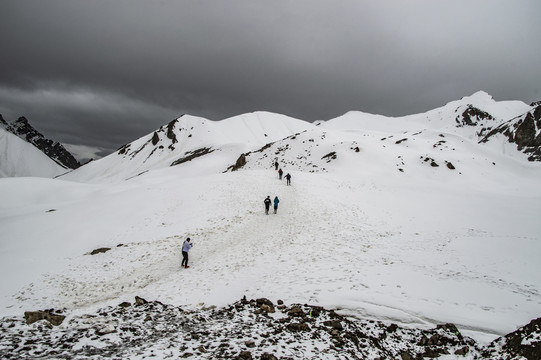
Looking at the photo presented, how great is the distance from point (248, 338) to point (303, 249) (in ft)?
30.5

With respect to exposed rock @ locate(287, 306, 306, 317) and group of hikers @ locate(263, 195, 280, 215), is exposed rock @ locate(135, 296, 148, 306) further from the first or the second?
group of hikers @ locate(263, 195, 280, 215)

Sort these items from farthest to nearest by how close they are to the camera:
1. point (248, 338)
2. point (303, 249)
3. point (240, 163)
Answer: point (240, 163) → point (303, 249) → point (248, 338)

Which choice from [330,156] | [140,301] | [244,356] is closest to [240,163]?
[330,156]

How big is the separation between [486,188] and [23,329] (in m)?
52.2

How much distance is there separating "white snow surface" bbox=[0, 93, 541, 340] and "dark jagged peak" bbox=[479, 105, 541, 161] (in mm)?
134912

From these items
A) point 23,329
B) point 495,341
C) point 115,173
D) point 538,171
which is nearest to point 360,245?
point 495,341

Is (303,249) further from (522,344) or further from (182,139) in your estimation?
(182,139)

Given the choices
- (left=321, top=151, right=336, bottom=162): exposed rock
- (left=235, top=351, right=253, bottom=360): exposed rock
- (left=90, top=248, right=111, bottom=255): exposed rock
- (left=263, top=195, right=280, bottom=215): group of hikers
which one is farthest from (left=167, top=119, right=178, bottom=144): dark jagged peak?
(left=235, top=351, right=253, bottom=360): exposed rock

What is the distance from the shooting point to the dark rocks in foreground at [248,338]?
24.8ft

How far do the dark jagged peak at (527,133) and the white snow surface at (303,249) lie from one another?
13491 cm

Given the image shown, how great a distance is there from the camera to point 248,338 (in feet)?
27.6

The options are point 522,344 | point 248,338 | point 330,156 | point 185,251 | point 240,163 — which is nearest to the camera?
point 522,344

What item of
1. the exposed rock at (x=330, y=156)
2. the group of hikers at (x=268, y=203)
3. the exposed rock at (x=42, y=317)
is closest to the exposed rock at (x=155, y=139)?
the exposed rock at (x=330, y=156)

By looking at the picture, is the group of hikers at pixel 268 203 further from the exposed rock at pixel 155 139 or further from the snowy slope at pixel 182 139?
the exposed rock at pixel 155 139
